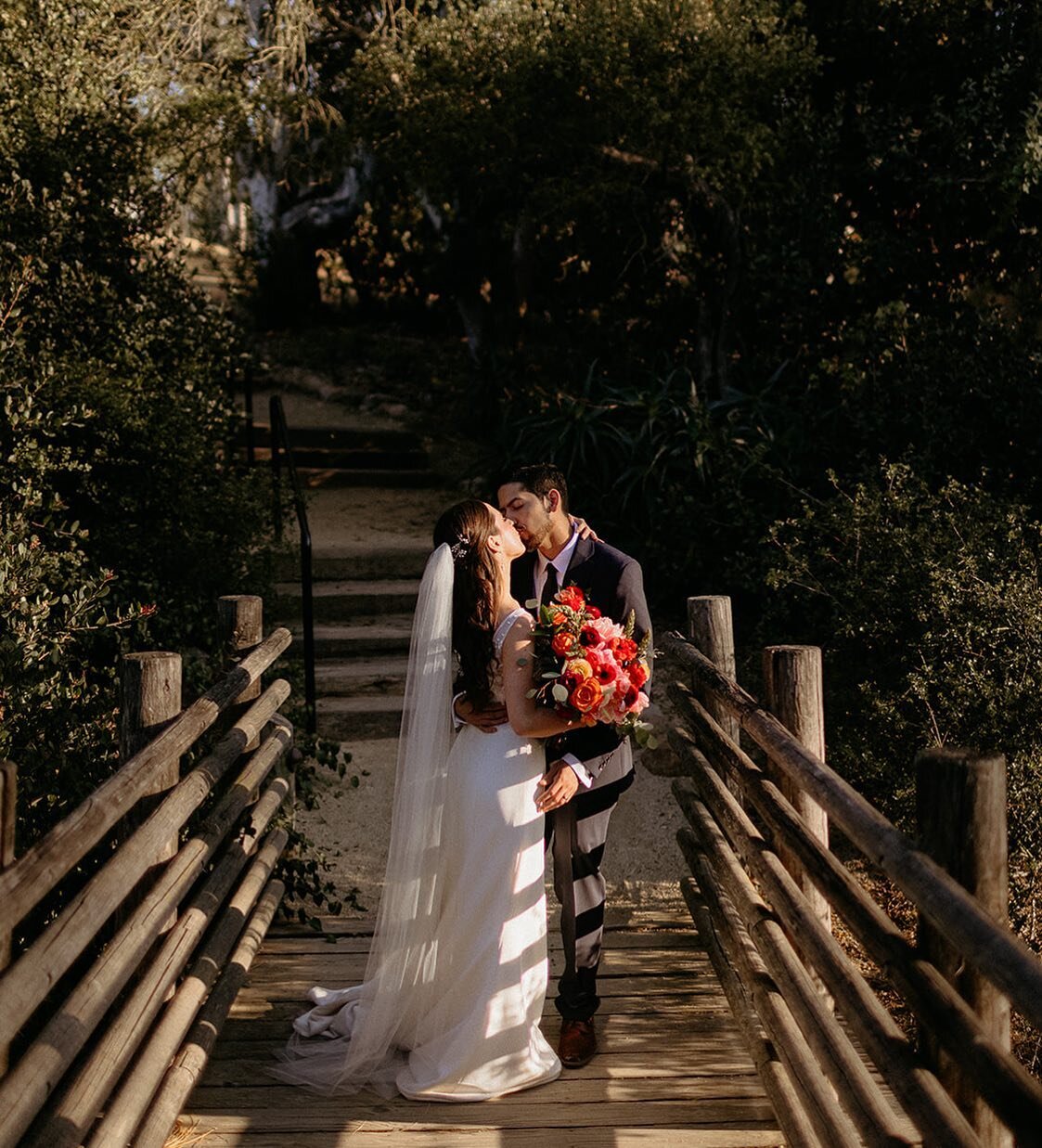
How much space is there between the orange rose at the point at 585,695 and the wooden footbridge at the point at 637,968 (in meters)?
0.53

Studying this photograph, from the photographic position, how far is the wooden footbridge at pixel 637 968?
94.8 inches

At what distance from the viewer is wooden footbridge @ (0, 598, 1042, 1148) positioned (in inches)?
94.8

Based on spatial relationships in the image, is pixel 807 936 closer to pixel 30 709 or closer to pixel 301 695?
pixel 30 709

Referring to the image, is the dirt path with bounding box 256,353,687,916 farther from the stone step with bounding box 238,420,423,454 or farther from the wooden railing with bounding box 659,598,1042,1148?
the stone step with bounding box 238,420,423,454

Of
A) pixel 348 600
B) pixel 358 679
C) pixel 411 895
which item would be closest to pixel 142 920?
pixel 411 895

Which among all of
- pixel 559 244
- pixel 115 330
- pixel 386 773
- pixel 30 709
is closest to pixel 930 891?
pixel 30 709

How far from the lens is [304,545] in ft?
26.0

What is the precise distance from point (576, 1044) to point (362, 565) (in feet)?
22.0

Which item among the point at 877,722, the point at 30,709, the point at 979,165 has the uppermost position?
the point at 979,165

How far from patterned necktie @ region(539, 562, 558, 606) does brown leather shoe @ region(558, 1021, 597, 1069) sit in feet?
4.52

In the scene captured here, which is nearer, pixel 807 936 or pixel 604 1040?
pixel 807 936

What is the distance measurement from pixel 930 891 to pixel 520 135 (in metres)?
9.58

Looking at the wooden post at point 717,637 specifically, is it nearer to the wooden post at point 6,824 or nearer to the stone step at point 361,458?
the wooden post at point 6,824

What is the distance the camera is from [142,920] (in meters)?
3.19
